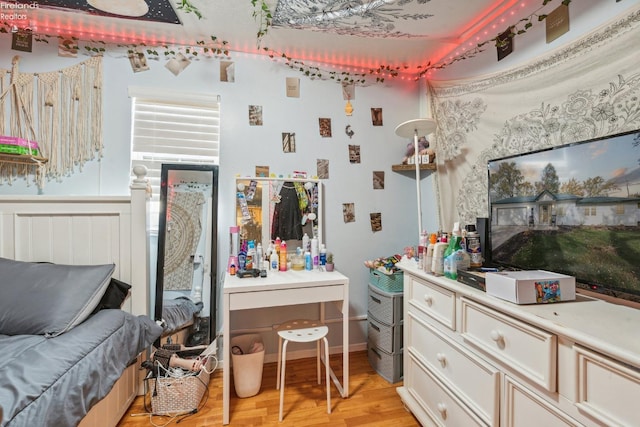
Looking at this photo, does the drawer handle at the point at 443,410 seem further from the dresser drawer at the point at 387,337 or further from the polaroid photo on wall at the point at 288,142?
the polaroid photo on wall at the point at 288,142

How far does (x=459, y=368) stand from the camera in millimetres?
1246

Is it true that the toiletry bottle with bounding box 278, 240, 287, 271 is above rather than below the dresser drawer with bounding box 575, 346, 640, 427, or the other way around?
above

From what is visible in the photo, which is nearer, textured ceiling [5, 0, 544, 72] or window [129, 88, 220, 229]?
textured ceiling [5, 0, 544, 72]

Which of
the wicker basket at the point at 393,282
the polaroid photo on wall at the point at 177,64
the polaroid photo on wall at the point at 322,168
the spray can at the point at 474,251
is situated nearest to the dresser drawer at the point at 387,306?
the wicker basket at the point at 393,282

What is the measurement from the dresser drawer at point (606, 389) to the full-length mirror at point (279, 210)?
1.65 meters

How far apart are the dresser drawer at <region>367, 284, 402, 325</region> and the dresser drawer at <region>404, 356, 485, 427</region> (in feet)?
1.00

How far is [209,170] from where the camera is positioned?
204 centimetres

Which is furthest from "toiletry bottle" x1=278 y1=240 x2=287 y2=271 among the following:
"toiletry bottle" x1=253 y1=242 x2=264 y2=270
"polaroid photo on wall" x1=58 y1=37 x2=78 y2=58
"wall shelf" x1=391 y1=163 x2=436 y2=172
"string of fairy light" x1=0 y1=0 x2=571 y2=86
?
"polaroid photo on wall" x1=58 y1=37 x2=78 y2=58

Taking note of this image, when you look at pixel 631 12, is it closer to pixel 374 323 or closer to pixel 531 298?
pixel 531 298

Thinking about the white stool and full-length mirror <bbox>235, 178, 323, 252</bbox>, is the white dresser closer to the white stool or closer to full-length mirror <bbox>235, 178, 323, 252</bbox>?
the white stool

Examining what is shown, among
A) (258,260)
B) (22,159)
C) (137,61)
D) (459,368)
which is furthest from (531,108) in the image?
(22,159)

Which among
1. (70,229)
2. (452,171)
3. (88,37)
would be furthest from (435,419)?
(88,37)

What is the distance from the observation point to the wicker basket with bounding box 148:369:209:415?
1.64 m

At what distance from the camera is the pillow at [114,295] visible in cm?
162
